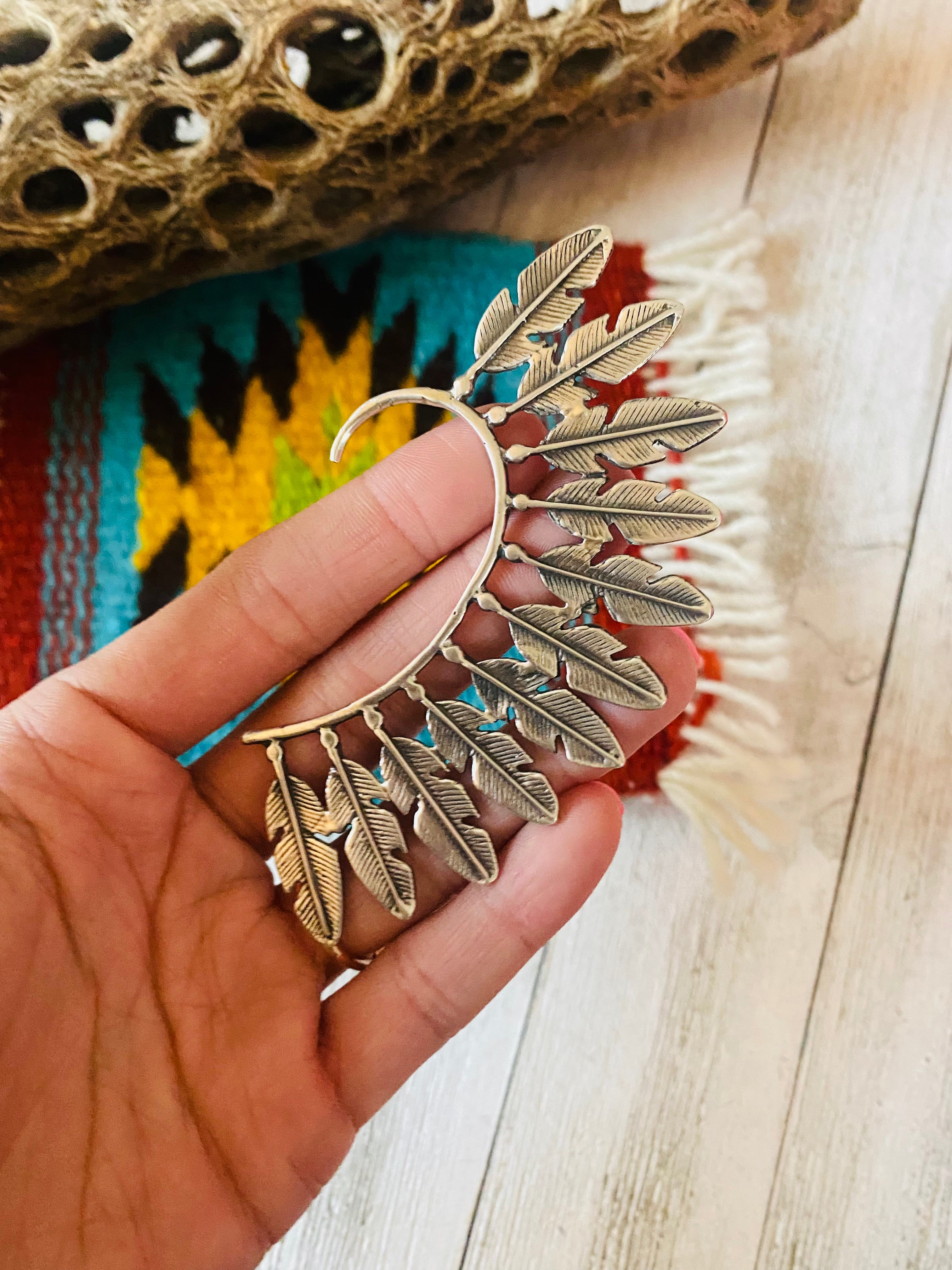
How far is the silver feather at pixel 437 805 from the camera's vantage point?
1.03 m

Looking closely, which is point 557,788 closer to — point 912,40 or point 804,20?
point 804,20

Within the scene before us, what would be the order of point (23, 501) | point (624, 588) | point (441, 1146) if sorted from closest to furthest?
point (624, 588) < point (441, 1146) < point (23, 501)

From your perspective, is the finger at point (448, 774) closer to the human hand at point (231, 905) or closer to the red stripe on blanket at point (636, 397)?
the human hand at point (231, 905)

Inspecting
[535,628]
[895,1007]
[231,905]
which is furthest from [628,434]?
[895,1007]

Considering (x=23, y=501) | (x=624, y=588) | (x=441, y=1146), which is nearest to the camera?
(x=624, y=588)

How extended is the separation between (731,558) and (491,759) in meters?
0.45

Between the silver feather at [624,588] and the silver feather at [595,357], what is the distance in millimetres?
153

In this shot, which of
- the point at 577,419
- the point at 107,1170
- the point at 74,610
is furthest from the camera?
the point at 74,610

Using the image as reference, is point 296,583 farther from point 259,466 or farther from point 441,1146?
point 441,1146

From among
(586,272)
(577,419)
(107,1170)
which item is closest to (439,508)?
(577,419)

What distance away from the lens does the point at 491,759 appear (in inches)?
40.8

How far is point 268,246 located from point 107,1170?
1029mm

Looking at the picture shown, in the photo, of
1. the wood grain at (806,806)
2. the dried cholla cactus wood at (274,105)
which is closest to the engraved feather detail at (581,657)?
the wood grain at (806,806)

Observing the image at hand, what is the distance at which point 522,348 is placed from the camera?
105 cm
